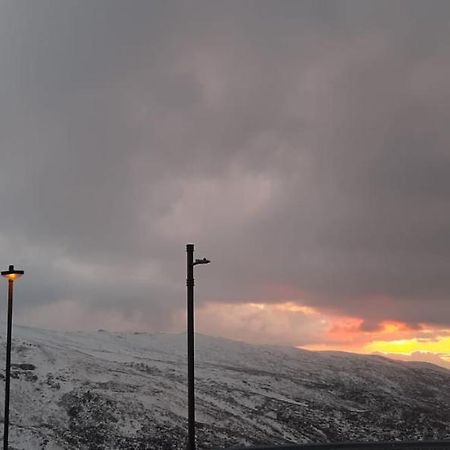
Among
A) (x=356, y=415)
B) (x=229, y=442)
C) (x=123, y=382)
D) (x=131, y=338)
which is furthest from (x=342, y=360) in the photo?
(x=229, y=442)

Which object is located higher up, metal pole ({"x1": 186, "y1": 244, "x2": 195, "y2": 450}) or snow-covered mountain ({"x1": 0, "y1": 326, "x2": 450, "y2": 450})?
metal pole ({"x1": 186, "y1": 244, "x2": 195, "y2": 450})

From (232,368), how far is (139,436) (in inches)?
1501

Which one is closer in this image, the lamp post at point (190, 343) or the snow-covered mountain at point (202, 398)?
the lamp post at point (190, 343)

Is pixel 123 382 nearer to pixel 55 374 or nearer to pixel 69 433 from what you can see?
pixel 55 374

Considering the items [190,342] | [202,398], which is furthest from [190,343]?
[202,398]

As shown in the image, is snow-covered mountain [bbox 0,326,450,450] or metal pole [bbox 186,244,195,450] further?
snow-covered mountain [bbox 0,326,450,450]

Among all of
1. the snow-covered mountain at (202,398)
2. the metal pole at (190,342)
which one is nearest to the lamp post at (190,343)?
the metal pole at (190,342)

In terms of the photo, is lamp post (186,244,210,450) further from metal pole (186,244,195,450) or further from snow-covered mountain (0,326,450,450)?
snow-covered mountain (0,326,450,450)

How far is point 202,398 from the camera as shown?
59.3 metres

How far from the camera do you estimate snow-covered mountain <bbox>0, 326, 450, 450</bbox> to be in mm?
45062

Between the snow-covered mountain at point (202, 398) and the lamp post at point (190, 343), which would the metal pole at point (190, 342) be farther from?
the snow-covered mountain at point (202, 398)

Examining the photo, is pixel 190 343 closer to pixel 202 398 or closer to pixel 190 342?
pixel 190 342

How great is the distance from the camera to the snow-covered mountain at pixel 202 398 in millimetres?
45062

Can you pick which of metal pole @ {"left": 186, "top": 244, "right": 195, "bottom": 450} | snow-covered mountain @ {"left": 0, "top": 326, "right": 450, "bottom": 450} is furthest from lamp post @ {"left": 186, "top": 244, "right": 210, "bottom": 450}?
snow-covered mountain @ {"left": 0, "top": 326, "right": 450, "bottom": 450}
